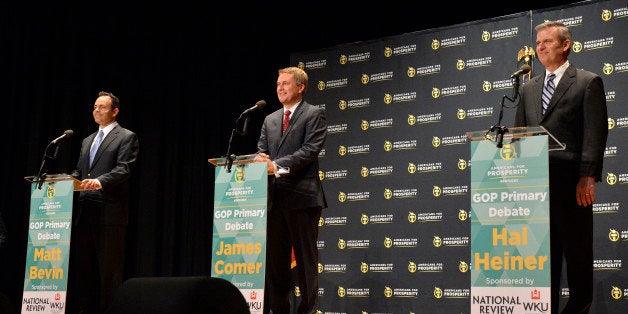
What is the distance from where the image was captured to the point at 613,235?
19.4 ft

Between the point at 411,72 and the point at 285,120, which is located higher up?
the point at 411,72

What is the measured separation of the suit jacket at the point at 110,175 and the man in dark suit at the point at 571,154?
10.0ft

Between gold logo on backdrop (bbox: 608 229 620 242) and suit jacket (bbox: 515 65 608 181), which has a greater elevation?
suit jacket (bbox: 515 65 608 181)

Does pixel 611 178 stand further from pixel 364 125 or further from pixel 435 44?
pixel 364 125

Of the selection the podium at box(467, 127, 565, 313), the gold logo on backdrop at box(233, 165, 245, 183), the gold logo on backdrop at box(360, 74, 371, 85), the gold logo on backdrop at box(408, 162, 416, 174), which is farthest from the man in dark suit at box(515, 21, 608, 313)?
the gold logo on backdrop at box(360, 74, 371, 85)

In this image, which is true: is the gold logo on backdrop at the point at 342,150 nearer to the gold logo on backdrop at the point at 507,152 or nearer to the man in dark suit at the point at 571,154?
the man in dark suit at the point at 571,154

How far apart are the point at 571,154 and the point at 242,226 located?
2.00 m

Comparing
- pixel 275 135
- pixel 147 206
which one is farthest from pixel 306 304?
pixel 147 206

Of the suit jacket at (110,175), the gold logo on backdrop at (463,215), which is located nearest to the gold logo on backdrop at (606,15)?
the gold logo on backdrop at (463,215)

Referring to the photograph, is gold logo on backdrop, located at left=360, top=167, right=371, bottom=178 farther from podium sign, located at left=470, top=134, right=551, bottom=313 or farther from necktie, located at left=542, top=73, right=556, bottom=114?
podium sign, located at left=470, top=134, right=551, bottom=313

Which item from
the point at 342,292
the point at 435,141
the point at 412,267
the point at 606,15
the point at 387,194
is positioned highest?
the point at 606,15

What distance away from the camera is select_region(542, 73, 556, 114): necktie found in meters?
4.64

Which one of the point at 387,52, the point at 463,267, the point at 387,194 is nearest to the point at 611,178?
the point at 463,267

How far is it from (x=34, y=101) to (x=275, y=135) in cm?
340
